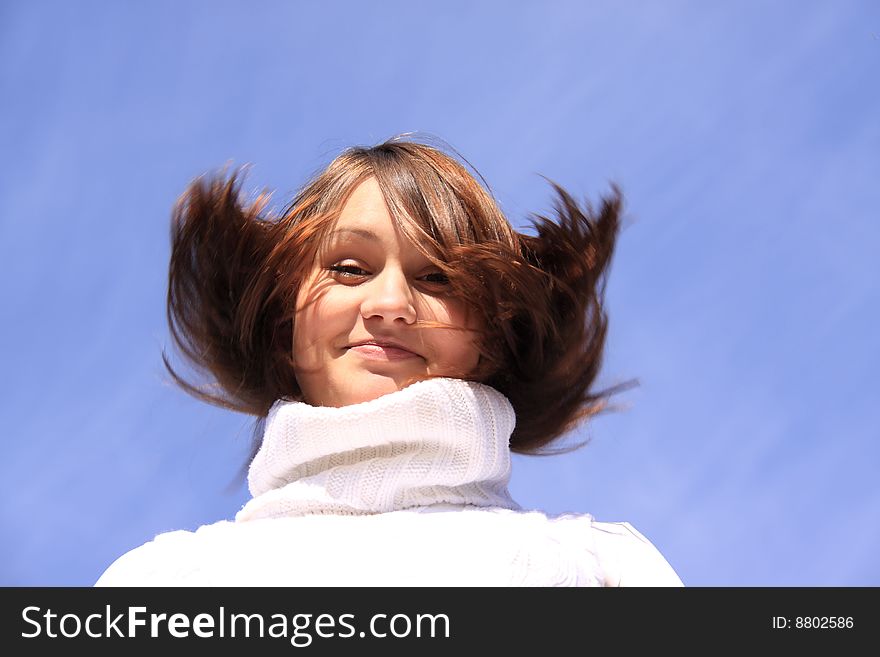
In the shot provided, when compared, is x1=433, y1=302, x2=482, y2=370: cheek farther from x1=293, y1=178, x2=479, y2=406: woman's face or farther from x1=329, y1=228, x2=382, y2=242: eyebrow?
x1=329, y1=228, x2=382, y2=242: eyebrow

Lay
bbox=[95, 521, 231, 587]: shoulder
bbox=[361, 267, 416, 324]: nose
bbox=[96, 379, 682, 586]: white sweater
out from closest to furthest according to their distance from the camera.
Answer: bbox=[96, 379, 682, 586]: white sweater < bbox=[95, 521, 231, 587]: shoulder < bbox=[361, 267, 416, 324]: nose

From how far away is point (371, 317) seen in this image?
82.5 inches

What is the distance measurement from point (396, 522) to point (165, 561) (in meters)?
0.47

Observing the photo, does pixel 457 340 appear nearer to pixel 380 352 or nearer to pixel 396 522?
pixel 380 352

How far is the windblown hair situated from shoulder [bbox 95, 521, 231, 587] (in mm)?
343

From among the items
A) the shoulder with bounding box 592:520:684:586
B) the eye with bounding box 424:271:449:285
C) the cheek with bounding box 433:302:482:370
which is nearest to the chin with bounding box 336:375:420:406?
the cheek with bounding box 433:302:482:370

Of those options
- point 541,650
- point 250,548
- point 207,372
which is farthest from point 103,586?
point 541,650

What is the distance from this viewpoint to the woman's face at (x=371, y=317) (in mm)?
2092

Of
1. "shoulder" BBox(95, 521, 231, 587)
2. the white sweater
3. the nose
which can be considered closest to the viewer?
the white sweater

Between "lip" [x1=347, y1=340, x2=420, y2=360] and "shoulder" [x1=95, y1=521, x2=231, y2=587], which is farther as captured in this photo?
"lip" [x1=347, y1=340, x2=420, y2=360]

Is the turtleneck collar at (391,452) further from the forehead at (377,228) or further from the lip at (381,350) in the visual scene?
the forehead at (377,228)

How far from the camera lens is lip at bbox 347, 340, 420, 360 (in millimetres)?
2100

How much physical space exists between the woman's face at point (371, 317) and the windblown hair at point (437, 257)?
1.6 inches

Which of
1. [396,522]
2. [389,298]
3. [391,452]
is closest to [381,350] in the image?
[389,298]
